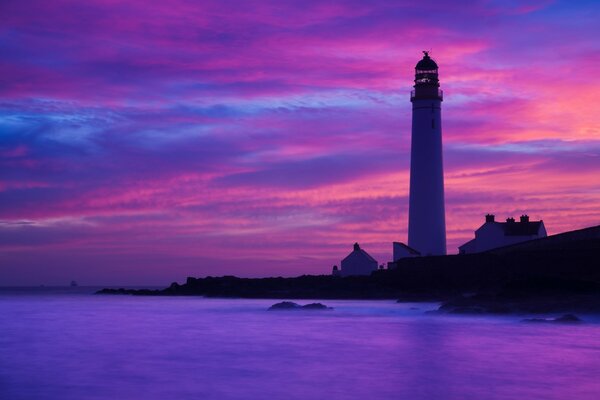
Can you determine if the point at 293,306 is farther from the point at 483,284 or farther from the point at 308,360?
the point at 308,360

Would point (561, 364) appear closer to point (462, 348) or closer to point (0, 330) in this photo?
point (462, 348)

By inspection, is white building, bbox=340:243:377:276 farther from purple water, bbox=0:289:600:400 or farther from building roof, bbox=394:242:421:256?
purple water, bbox=0:289:600:400

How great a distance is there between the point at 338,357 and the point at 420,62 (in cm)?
2739

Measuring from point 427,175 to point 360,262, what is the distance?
9113mm

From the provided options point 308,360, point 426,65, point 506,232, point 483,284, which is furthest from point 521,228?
point 308,360

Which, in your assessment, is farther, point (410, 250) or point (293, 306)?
point (410, 250)

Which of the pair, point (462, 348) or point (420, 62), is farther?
point (420, 62)

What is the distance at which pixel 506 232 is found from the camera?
39750mm

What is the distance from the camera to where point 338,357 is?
52.3 ft

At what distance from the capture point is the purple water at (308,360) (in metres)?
11.8

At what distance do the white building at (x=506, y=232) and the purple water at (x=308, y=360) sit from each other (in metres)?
15.8

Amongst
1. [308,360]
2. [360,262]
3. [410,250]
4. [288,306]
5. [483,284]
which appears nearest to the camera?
[308,360]

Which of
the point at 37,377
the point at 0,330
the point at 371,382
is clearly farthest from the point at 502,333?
the point at 0,330

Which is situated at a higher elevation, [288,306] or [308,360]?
[288,306]
